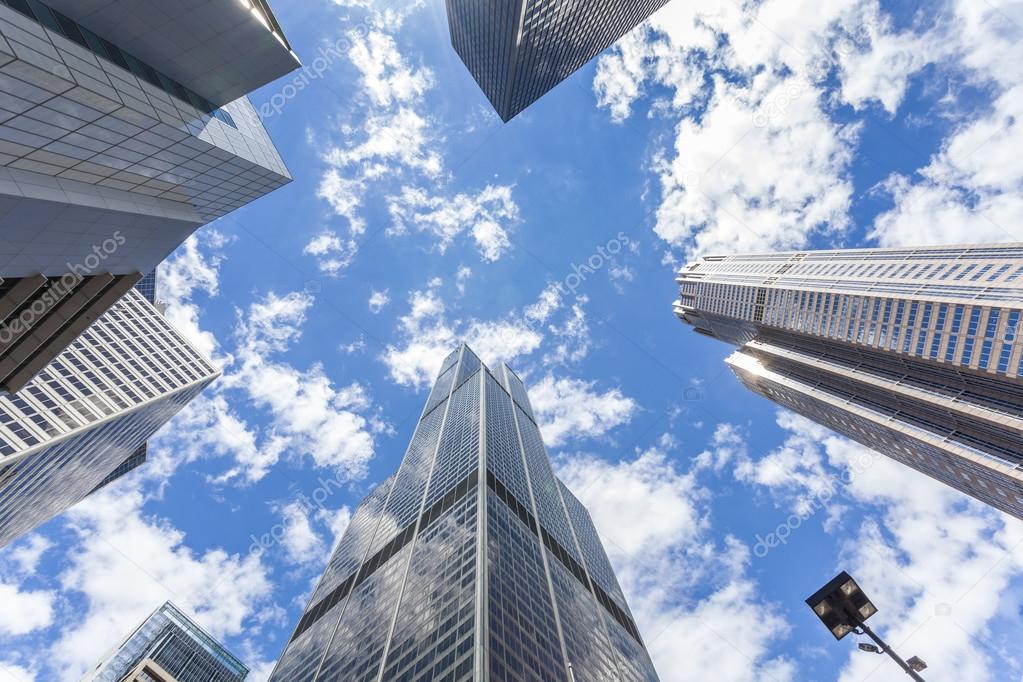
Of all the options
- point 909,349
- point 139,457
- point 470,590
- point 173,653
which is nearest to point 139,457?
point 139,457

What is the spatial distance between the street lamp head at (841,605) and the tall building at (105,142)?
29737 millimetres

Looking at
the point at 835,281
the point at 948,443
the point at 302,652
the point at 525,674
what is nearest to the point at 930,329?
the point at 948,443

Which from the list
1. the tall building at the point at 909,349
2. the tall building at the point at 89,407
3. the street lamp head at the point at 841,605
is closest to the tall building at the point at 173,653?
the tall building at the point at 89,407

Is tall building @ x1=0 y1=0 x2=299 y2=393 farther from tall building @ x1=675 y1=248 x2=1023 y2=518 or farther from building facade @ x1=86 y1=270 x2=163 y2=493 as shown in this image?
building facade @ x1=86 y1=270 x2=163 y2=493

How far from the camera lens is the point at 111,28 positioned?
2384 cm

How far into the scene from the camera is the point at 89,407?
81938mm

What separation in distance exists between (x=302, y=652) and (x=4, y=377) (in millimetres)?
70659

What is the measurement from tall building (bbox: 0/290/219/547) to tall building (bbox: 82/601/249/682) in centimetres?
6633

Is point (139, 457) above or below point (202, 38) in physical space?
below

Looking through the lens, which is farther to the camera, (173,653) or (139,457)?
(173,653)

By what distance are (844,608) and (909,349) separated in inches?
4729

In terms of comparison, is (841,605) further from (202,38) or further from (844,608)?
(202,38)

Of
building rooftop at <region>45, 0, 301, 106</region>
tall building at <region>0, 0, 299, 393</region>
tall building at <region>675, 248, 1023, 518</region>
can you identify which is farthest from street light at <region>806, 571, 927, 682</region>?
tall building at <region>675, 248, 1023, 518</region>

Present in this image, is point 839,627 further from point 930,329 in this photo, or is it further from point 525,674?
point 930,329
